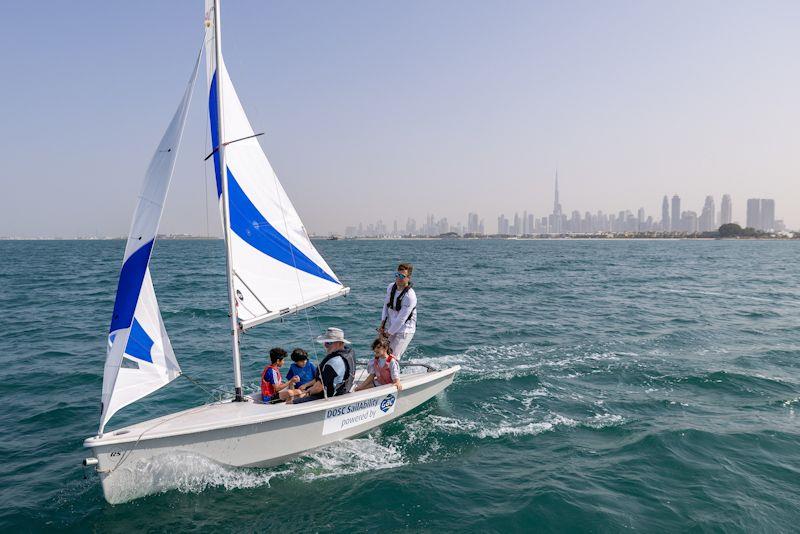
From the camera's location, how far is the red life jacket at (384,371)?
933 cm

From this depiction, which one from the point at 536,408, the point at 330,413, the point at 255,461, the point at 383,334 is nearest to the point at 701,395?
the point at 536,408

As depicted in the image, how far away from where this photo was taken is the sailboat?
22.6 ft

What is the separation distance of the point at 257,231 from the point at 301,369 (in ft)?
8.52

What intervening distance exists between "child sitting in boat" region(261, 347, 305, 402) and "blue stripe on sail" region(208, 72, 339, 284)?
190 cm

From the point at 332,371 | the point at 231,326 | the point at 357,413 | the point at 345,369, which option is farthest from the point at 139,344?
the point at 357,413

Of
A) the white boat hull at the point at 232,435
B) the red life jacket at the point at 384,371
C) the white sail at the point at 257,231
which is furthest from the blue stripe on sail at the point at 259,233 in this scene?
the white boat hull at the point at 232,435

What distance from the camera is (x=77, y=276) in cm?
4147

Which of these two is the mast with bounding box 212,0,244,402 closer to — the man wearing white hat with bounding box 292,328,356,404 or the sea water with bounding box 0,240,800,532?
the man wearing white hat with bounding box 292,328,356,404

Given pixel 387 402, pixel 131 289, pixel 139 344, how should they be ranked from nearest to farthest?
pixel 131 289 < pixel 139 344 < pixel 387 402

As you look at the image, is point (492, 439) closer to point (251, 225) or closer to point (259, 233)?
point (259, 233)

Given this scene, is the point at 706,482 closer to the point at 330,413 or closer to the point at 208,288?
the point at 330,413

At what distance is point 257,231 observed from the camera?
906 cm

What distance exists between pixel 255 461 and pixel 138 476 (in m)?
1.61

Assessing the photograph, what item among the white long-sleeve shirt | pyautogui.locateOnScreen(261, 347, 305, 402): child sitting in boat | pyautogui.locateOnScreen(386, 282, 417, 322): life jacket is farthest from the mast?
pyautogui.locateOnScreen(386, 282, 417, 322): life jacket
